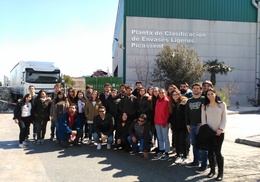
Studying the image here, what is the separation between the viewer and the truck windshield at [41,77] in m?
19.6

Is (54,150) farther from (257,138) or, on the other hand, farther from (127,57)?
(127,57)

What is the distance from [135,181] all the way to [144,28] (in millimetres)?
24238

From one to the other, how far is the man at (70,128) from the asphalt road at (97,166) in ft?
0.98

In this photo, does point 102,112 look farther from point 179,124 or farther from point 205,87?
point 205,87

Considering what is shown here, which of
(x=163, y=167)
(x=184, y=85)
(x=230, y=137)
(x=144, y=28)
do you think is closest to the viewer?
(x=163, y=167)

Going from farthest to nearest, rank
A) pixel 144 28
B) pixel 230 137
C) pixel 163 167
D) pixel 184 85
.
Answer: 1. pixel 144 28
2. pixel 230 137
3. pixel 184 85
4. pixel 163 167

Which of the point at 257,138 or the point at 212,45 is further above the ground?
the point at 212,45

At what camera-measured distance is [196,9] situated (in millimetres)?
28781

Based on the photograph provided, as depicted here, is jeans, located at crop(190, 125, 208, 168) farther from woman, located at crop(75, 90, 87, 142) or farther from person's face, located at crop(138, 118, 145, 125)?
woman, located at crop(75, 90, 87, 142)

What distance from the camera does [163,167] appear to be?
20.4 ft

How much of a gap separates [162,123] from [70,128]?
3075 mm

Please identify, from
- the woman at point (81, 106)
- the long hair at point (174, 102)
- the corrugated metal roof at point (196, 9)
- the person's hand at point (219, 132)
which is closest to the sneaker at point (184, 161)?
the long hair at point (174, 102)

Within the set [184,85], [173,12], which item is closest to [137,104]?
[184,85]

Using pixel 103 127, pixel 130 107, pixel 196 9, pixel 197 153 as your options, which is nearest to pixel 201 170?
pixel 197 153
